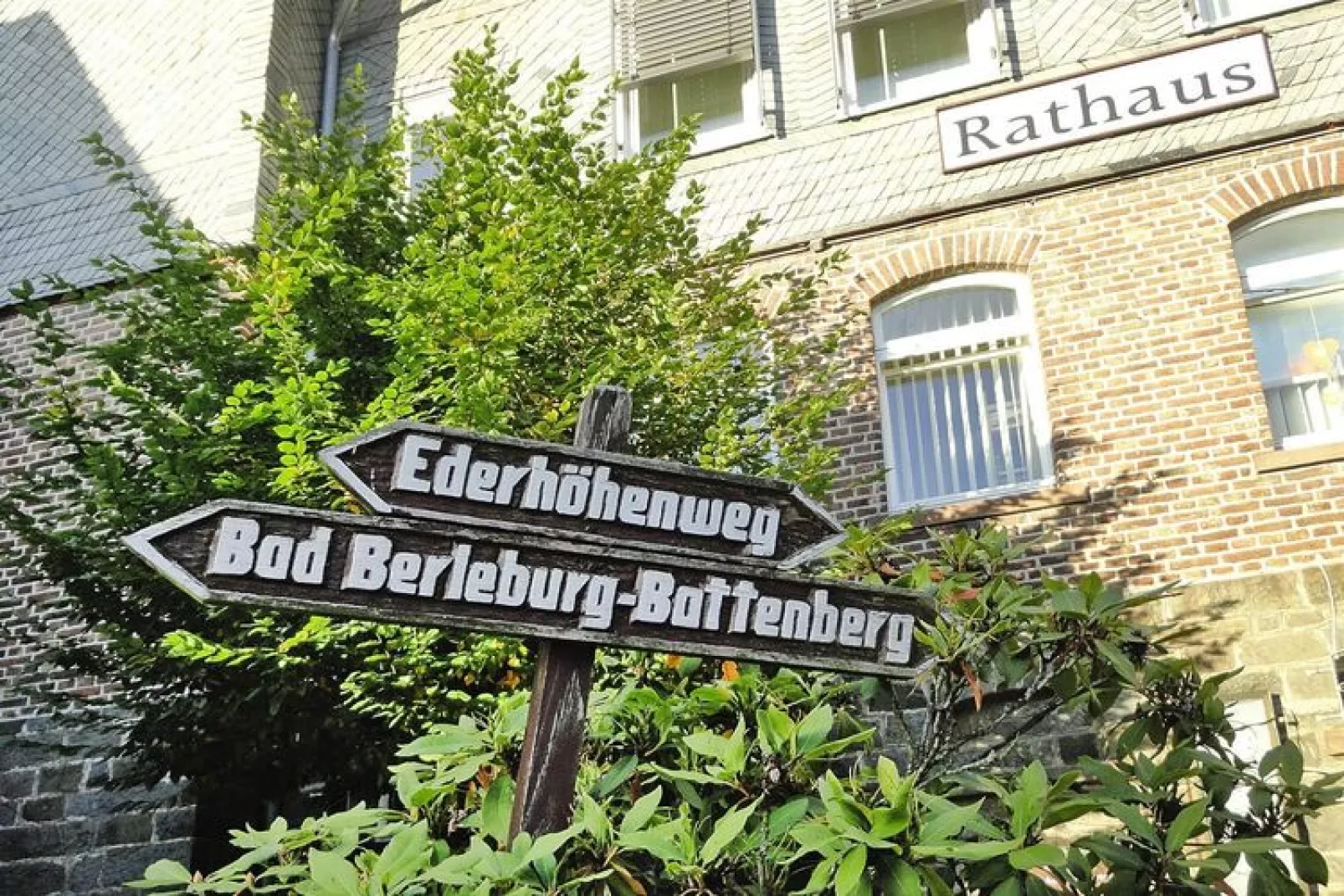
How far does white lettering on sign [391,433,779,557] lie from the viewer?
354 centimetres

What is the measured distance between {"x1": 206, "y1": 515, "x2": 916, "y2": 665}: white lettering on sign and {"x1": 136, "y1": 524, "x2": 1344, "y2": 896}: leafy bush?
0.27 metres

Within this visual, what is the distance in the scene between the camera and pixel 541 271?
19.4ft

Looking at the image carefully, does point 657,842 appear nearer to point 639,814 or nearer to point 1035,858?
point 639,814

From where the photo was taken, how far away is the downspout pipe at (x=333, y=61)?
40.2ft

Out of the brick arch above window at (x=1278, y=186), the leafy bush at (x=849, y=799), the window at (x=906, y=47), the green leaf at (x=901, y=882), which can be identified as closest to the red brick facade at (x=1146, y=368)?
the brick arch above window at (x=1278, y=186)

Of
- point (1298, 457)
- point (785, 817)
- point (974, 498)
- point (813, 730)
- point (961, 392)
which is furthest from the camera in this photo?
point (961, 392)

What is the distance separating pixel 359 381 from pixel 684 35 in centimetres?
570

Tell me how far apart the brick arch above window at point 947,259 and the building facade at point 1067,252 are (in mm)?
19

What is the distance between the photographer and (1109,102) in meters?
9.38

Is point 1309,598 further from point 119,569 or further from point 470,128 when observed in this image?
point 119,569

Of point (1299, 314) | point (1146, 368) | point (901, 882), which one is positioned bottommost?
point (901, 882)

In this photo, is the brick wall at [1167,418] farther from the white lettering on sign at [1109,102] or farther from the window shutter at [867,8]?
the window shutter at [867,8]

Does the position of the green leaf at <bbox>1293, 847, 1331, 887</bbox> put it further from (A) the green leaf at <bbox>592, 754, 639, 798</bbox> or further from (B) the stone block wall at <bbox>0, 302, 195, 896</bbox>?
(B) the stone block wall at <bbox>0, 302, 195, 896</bbox>

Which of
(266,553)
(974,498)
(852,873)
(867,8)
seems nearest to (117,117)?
(867,8)
